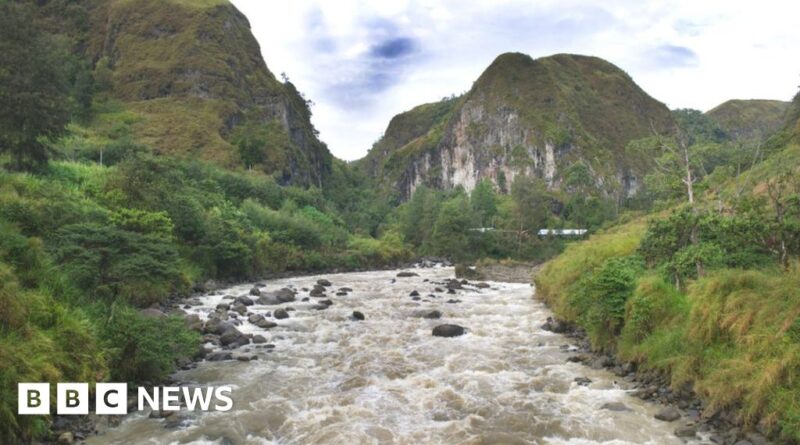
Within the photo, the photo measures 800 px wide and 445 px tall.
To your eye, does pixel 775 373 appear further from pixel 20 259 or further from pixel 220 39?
pixel 220 39

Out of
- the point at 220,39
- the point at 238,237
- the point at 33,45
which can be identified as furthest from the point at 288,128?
the point at 33,45

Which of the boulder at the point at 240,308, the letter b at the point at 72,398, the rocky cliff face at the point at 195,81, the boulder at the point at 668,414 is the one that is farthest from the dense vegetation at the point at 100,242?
the rocky cliff face at the point at 195,81

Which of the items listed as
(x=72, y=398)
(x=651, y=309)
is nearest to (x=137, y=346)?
(x=72, y=398)

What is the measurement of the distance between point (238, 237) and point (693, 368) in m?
35.2

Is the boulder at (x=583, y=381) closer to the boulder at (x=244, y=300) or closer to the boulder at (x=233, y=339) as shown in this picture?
the boulder at (x=233, y=339)

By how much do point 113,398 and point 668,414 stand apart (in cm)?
1385

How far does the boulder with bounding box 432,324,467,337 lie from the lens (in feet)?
71.3

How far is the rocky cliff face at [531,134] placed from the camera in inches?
5955

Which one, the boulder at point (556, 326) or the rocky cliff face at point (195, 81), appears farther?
the rocky cliff face at point (195, 81)

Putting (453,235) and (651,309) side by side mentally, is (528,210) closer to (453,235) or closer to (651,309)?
(453,235)

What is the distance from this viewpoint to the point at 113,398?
12719 mm

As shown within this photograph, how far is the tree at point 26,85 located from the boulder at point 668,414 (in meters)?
34.9

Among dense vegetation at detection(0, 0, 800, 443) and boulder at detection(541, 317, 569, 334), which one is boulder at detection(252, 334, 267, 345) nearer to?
dense vegetation at detection(0, 0, 800, 443)

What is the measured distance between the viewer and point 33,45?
100 feet
